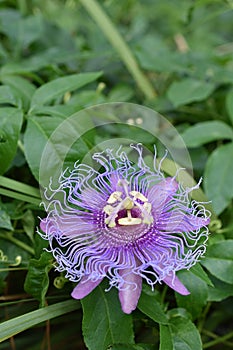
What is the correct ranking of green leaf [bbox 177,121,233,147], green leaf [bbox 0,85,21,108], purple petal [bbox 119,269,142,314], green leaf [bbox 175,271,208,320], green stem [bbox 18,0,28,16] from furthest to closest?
green stem [bbox 18,0,28,16] → green leaf [bbox 177,121,233,147] → green leaf [bbox 0,85,21,108] → green leaf [bbox 175,271,208,320] → purple petal [bbox 119,269,142,314]

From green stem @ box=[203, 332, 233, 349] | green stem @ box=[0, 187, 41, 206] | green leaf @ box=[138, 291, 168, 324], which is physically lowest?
green stem @ box=[203, 332, 233, 349]

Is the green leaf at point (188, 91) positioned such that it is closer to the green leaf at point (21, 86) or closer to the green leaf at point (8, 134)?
the green leaf at point (21, 86)

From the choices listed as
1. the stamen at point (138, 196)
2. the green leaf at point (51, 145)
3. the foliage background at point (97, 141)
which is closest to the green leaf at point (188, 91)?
the foliage background at point (97, 141)

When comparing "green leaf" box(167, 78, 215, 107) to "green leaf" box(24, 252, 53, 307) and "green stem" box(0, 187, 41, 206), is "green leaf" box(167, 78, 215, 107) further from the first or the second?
"green leaf" box(24, 252, 53, 307)

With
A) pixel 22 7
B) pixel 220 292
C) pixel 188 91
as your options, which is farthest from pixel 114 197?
pixel 22 7

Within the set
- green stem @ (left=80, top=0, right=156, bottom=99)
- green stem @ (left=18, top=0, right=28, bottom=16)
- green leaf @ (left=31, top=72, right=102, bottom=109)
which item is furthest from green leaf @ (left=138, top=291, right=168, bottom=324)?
green stem @ (left=18, top=0, right=28, bottom=16)
